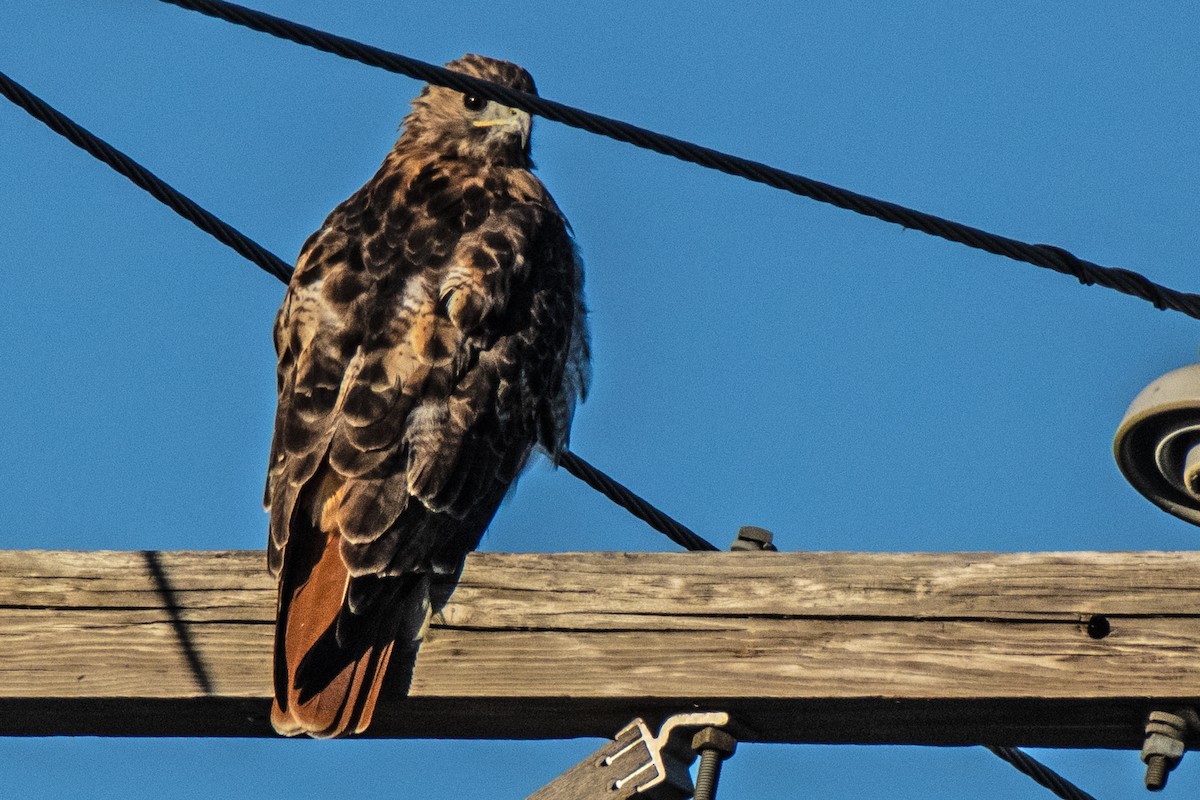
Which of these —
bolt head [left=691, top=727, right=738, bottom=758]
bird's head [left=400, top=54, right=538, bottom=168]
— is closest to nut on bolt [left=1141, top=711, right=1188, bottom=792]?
bolt head [left=691, top=727, right=738, bottom=758]

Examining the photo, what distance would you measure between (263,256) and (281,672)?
1645mm

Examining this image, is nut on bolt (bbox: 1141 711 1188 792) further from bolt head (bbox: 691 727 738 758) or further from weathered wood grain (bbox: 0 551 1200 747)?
bolt head (bbox: 691 727 738 758)

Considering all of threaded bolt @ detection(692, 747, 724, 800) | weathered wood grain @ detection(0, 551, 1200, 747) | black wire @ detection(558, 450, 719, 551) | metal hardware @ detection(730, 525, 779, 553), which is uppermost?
black wire @ detection(558, 450, 719, 551)

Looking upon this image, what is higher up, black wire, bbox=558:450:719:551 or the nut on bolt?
black wire, bbox=558:450:719:551

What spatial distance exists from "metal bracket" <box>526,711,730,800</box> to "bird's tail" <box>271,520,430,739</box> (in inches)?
15.9

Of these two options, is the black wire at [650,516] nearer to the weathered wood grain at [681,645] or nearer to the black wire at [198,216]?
the black wire at [198,216]

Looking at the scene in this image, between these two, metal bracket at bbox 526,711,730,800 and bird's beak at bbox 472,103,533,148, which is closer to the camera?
metal bracket at bbox 526,711,730,800

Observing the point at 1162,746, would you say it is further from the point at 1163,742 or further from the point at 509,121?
the point at 509,121

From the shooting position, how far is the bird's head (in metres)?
6.39

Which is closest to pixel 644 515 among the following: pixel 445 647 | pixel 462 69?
pixel 445 647

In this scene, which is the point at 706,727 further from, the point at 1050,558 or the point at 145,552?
the point at 145,552

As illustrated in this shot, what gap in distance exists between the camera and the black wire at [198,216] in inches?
168

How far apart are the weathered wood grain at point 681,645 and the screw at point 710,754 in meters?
0.05

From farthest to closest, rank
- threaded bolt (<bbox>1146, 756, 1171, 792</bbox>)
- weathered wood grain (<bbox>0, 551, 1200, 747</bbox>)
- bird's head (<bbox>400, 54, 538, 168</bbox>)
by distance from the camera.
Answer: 1. bird's head (<bbox>400, 54, 538, 168</bbox>)
2. weathered wood grain (<bbox>0, 551, 1200, 747</bbox>)
3. threaded bolt (<bbox>1146, 756, 1171, 792</bbox>)
